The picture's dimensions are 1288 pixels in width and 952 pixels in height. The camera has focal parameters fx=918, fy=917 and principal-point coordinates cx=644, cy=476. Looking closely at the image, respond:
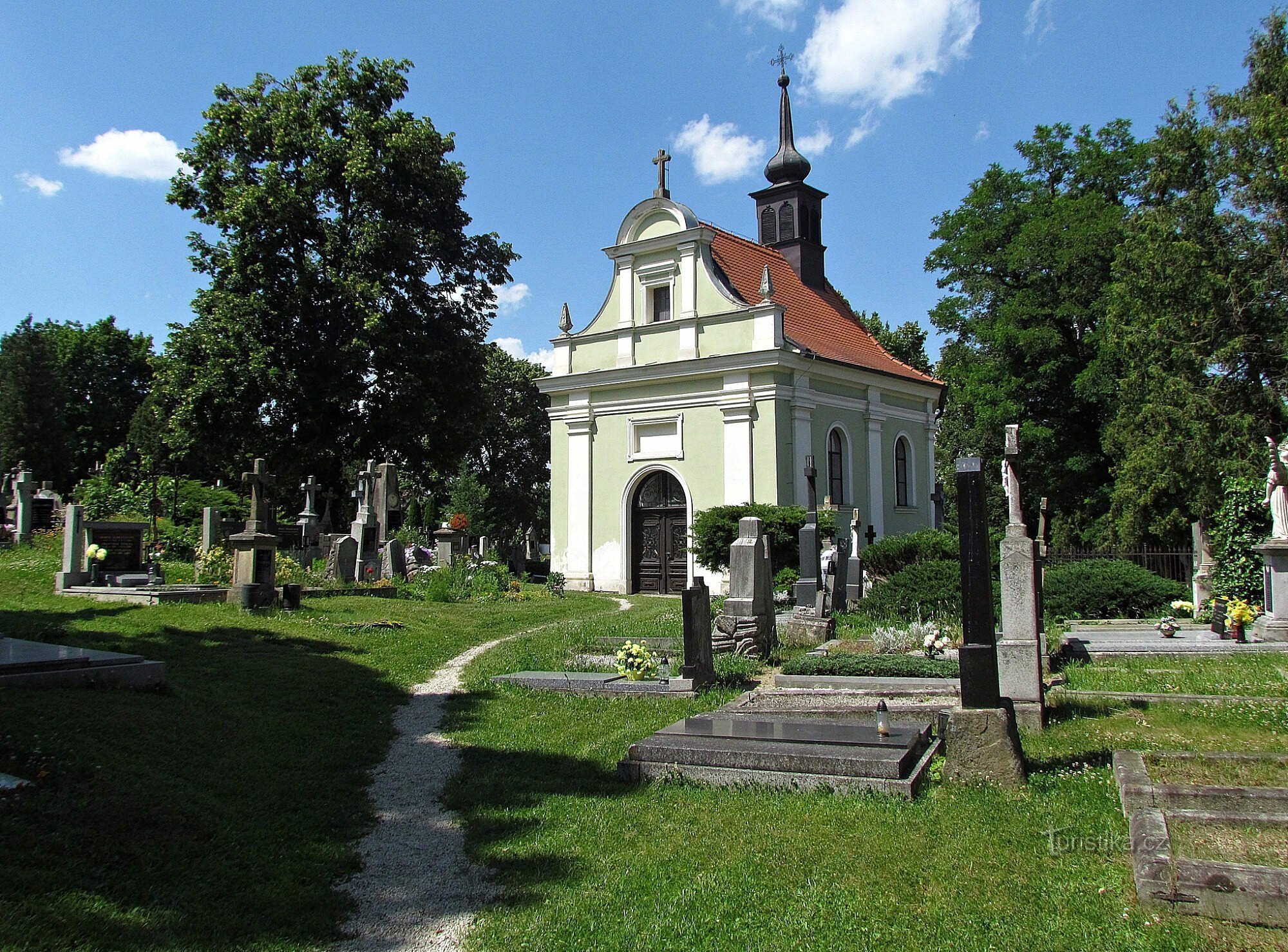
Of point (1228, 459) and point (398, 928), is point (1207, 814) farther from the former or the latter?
point (1228, 459)

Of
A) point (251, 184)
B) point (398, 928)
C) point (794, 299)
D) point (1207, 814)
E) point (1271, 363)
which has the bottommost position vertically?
point (398, 928)

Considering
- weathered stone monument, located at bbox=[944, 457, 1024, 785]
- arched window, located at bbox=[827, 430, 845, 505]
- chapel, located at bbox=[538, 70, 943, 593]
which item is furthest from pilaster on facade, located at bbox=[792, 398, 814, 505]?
weathered stone monument, located at bbox=[944, 457, 1024, 785]

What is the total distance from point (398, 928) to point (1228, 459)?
2349cm

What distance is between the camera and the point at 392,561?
20.8m

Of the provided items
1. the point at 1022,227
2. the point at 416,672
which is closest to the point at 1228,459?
the point at 1022,227

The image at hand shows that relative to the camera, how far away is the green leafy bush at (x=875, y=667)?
9.71 metres

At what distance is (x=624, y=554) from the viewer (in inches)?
966

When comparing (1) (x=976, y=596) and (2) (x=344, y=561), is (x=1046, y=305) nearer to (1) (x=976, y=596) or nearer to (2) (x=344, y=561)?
(2) (x=344, y=561)

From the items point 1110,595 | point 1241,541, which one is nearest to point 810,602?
point 1110,595

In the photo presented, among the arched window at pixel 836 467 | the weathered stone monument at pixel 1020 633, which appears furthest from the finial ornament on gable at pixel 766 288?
the weathered stone monument at pixel 1020 633

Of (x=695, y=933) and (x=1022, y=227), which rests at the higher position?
(x=1022, y=227)

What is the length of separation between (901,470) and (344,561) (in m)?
16.3

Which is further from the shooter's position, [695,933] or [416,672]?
[416,672]

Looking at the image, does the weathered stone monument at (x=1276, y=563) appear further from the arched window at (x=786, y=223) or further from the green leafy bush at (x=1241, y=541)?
the arched window at (x=786, y=223)
